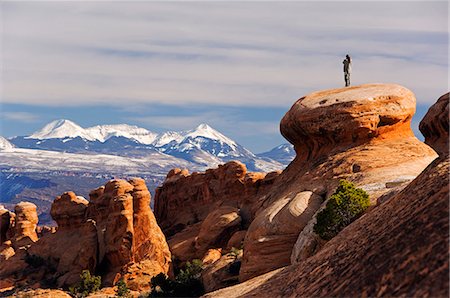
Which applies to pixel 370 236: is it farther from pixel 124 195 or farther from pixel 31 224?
pixel 31 224

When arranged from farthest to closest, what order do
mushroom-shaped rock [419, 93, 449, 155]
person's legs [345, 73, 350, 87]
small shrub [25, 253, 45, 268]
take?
small shrub [25, 253, 45, 268] → person's legs [345, 73, 350, 87] → mushroom-shaped rock [419, 93, 449, 155]

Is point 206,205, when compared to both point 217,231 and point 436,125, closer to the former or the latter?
point 217,231

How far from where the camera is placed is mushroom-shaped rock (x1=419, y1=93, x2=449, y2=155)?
142 ft

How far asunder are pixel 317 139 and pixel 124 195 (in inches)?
1085

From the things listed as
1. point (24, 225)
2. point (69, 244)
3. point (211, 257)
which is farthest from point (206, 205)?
point (211, 257)

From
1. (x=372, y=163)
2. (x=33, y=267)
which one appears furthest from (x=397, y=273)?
(x=33, y=267)

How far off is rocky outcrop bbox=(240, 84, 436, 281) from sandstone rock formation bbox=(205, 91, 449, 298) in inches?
564

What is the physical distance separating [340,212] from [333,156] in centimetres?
1477

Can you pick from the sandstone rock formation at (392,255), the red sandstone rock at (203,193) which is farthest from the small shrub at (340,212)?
the red sandstone rock at (203,193)

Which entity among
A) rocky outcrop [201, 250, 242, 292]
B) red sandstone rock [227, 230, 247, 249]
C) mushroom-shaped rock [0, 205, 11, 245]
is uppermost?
rocky outcrop [201, 250, 242, 292]

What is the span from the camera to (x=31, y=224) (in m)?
98.8

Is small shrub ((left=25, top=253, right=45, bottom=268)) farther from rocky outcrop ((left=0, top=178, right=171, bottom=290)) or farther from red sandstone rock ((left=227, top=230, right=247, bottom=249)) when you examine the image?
red sandstone rock ((left=227, top=230, right=247, bottom=249))

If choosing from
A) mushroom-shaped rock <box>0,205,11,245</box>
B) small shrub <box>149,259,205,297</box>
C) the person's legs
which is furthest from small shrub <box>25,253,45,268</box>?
the person's legs

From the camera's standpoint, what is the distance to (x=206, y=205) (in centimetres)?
10250
